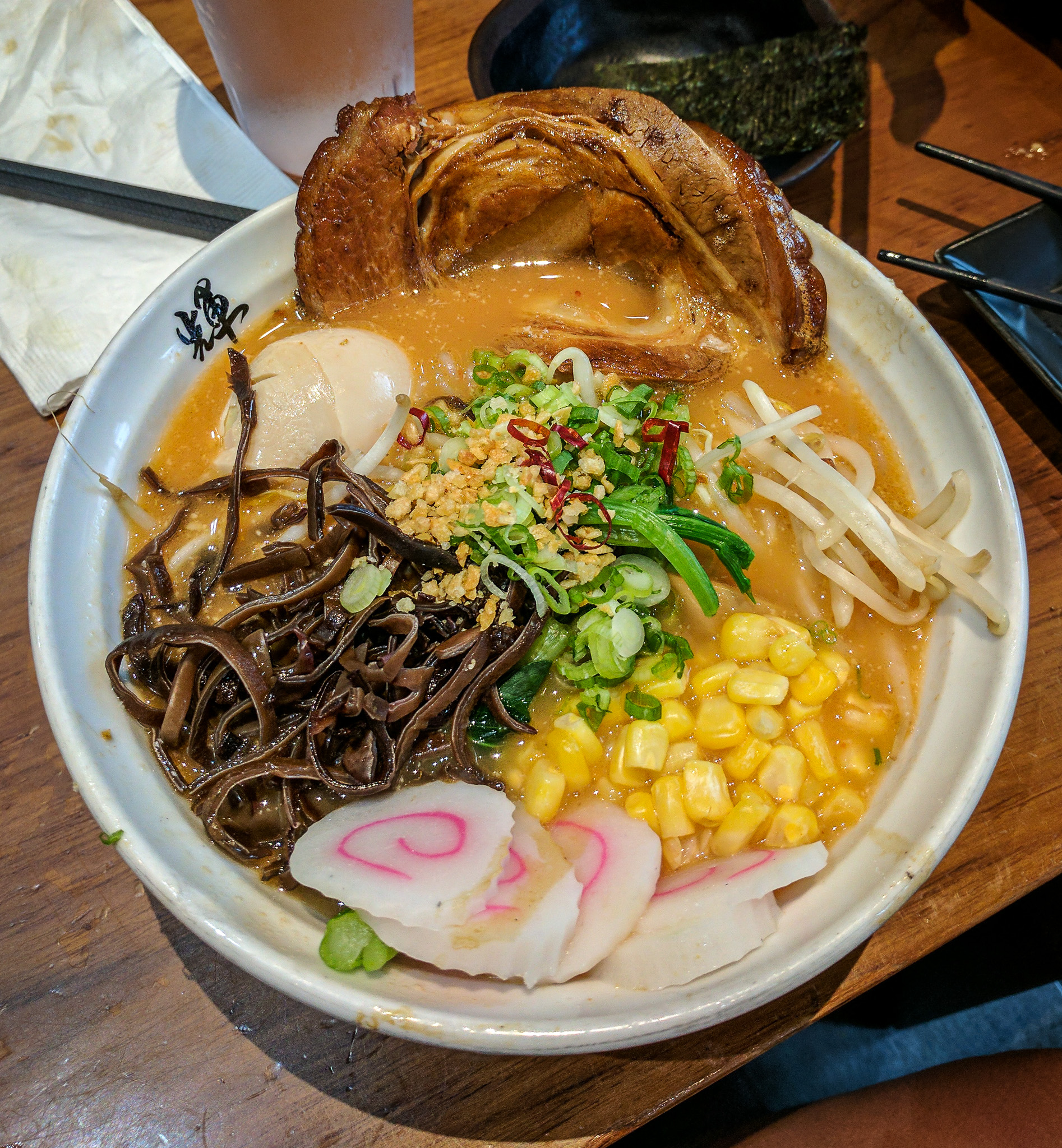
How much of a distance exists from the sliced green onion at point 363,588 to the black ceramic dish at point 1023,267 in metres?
2.11

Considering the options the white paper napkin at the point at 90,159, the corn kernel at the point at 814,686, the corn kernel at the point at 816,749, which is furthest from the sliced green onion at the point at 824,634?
the white paper napkin at the point at 90,159

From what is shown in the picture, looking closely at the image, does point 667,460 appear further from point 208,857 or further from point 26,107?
Result: point 26,107

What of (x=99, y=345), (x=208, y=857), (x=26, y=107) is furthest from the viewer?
(x=26, y=107)

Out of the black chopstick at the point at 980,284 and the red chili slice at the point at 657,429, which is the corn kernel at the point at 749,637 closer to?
the red chili slice at the point at 657,429

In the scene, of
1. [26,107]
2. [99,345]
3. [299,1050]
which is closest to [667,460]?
[299,1050]

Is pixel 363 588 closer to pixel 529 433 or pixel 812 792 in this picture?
pixel 529 433

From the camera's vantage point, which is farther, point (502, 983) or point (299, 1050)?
point (299, 1050)

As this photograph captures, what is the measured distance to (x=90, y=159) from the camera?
9.30ft

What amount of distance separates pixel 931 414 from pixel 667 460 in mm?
767

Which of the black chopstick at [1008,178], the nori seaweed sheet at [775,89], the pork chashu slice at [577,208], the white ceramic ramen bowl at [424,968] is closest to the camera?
the white ceramic ramen bowl at [424,968]

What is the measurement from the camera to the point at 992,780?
6.64 feet

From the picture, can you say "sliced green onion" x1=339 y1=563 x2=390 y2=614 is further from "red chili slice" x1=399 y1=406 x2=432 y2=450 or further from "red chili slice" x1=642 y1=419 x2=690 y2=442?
"red chili slice" x1=642 y1=419 x2=690 y2=442

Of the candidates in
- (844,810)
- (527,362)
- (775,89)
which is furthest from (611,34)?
(844,810)

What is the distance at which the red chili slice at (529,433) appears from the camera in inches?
78.2
